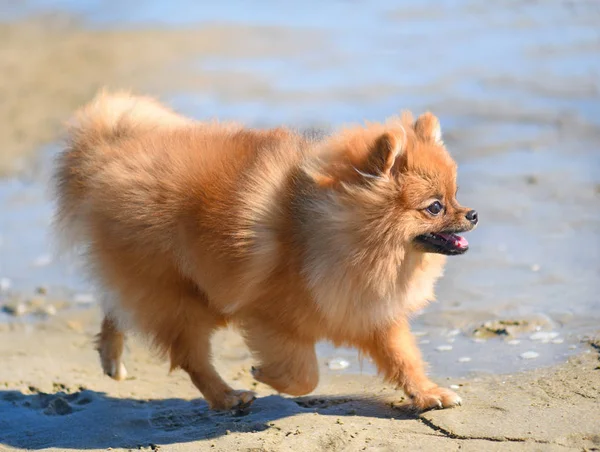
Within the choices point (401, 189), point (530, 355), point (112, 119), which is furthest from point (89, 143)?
point (530, 355)

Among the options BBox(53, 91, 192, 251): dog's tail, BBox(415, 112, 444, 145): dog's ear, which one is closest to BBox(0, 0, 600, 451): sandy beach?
BBox(53, 91, 192, 251): dog's tail

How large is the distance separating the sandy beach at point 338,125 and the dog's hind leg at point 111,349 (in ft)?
0.40

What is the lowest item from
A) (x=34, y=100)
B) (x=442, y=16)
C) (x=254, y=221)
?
(x=254, y=221)

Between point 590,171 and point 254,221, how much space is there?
4.51 meters

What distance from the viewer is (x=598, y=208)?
7352 millimetres

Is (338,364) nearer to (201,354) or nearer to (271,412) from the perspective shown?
(271,412)

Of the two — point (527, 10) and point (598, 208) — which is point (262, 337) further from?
point (527, 10)

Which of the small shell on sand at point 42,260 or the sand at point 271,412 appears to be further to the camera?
the small shell on sand at point 42,260

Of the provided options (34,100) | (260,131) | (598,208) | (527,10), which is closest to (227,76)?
(34,100)

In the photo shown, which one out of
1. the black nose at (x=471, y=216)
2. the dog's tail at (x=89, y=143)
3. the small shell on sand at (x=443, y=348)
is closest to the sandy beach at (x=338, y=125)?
the small shell on sand at (x=443, y=348)

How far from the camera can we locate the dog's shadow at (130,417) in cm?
475

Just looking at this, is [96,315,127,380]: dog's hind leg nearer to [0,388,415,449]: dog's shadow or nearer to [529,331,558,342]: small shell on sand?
[0,388,415,449]: dog's shadow

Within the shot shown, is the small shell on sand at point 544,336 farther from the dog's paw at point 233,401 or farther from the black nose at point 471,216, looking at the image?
the dog's paw at point 233,401

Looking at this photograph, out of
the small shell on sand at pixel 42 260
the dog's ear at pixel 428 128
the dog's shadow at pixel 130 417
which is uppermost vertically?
the dog's ear at pixel 428 128
